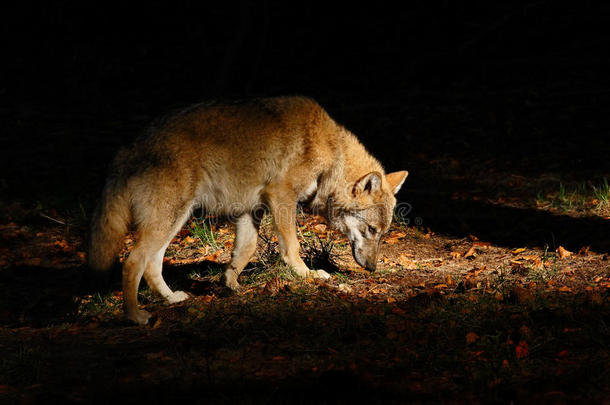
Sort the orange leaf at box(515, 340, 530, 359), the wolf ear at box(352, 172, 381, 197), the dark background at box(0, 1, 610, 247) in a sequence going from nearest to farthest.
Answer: the orange leaf at box(515, 340, 530, 359), the wolf ear at box(352, 172, 381, 197), the dark background at box(0, 1, 610, 247)

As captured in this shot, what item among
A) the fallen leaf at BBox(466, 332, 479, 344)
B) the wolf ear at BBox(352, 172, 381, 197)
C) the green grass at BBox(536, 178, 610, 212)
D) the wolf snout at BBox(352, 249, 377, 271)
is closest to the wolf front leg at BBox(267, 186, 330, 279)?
the wolf snout at BBox(352, 249, 377, 271)

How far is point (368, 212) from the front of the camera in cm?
654

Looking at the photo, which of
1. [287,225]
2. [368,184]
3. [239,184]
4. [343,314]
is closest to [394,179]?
[368,184]

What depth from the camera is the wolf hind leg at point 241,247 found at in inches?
235

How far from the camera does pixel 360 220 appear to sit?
6.58 m

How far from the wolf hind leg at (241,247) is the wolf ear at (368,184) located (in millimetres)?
1072

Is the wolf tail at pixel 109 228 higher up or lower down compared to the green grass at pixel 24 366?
higher up

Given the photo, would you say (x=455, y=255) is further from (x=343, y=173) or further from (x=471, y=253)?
(x=343, y=173)

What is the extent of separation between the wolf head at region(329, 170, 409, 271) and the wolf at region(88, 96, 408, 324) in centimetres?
1

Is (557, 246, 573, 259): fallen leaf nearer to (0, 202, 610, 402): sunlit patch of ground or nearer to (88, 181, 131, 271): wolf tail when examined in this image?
(0, 202, 610, 402): sunlit patch of ground

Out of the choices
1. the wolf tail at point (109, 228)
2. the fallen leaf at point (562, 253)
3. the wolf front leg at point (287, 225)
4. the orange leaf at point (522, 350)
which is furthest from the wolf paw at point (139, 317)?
the fallen leaf at point (562, 253)

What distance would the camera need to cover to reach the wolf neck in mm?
6316

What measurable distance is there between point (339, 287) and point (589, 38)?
576 inches

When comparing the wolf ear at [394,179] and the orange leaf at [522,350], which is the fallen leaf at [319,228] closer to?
the wolf ear at [394,179]
